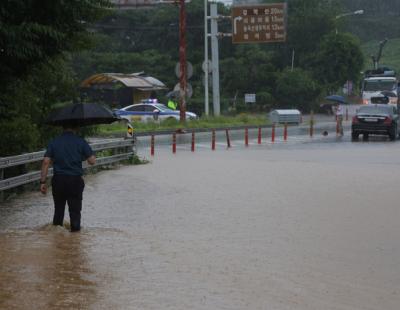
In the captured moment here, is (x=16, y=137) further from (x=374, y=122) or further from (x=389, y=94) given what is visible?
(x=389, y=94)

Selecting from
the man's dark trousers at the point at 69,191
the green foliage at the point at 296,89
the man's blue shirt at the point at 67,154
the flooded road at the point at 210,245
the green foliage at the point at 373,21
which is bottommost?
the green foliage at the point at 296,89

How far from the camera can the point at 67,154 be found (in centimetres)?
1079

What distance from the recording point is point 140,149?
31203 mm

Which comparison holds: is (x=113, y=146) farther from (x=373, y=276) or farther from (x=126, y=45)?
(x=126, y=45)

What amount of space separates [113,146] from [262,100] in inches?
2158

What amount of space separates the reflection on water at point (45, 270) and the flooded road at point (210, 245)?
0.01m

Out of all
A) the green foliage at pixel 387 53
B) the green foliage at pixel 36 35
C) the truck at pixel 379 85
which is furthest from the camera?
the green foliage at pixel 387 53

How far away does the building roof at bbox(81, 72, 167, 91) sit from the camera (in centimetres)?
5538

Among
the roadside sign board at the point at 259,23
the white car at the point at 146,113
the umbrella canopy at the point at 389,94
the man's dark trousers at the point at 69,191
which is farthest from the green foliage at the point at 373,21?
the man's dark trousers at the point at 69,191

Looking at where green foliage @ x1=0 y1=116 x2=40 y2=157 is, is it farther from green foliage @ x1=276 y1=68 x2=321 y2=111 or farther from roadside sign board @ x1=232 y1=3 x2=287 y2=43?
green foliage @ x1=276 y1=68 x2=321 y2=111

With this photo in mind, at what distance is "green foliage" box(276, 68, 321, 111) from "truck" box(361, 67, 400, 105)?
12.2m

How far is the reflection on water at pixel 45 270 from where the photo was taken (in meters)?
7.79

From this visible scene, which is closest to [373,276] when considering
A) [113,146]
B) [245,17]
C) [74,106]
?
[74,106]

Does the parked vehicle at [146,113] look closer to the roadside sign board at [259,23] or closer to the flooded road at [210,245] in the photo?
the roadside sign board at [259,23]
